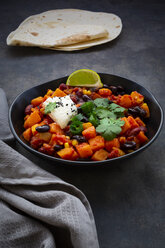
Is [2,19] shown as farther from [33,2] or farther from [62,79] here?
[62,79]

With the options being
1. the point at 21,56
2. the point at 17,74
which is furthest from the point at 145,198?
the point at 21,56

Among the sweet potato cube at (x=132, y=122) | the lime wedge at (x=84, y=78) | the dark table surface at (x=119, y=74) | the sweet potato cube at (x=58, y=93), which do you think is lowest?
the dark table surface at (x=119, y=74)

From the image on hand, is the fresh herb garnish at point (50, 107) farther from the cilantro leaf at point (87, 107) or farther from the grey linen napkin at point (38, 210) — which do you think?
the grey linen napkin at point (38, 210)

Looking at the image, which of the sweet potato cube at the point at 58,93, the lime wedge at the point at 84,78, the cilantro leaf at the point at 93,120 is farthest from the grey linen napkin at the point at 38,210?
the lime wedge at the point at 84,78

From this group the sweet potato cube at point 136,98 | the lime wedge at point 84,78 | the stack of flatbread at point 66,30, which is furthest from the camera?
the stack of flatbread at point 66,30

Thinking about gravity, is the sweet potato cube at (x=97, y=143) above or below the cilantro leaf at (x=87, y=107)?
below

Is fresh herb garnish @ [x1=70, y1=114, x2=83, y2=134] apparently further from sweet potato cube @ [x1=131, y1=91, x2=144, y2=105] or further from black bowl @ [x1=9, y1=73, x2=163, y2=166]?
sweet potato cube @ [x1=131, y1=91, x2=144, y2=105]

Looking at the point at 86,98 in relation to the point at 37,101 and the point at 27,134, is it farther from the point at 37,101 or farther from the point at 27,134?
the point at 27,134

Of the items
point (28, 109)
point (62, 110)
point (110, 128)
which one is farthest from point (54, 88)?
point (110, 128)
